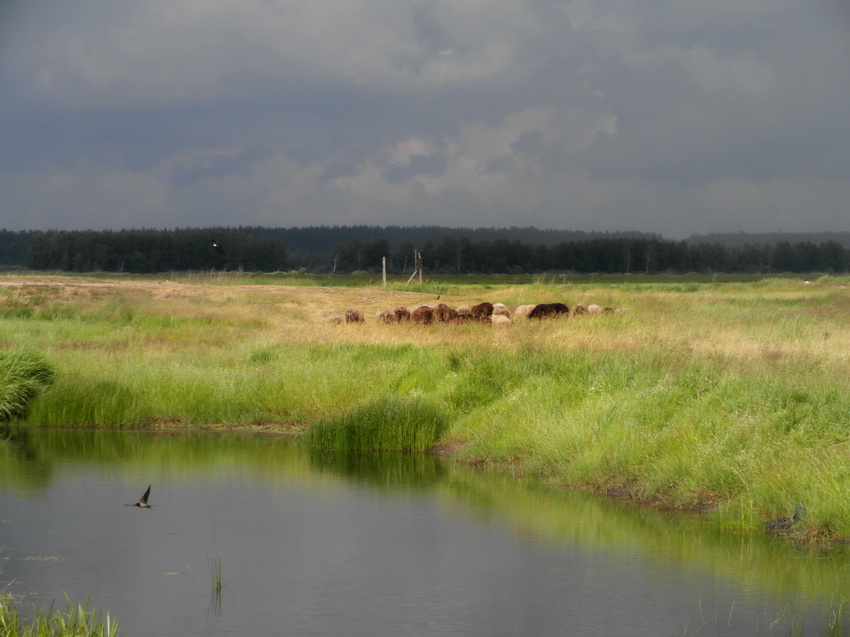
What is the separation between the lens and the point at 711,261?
174 metres

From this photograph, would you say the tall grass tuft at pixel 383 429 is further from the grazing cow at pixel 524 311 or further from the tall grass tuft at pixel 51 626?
the grazing cow at pixel 524 311

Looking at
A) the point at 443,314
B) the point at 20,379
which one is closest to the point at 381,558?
the point at 20,379

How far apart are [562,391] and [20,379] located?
10634 mm

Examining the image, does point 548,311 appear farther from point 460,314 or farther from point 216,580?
point 216,580

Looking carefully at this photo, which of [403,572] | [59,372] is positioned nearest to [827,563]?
[403,572]

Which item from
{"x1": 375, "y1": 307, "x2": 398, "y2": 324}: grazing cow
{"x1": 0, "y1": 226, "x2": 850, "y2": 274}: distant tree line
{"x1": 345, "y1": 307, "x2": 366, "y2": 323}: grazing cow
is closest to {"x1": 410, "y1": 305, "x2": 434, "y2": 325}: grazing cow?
{"x1": 375, "y1": 307, "x2": 398, "y2": 324}: grazing cow

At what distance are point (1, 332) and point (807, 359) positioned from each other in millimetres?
21417

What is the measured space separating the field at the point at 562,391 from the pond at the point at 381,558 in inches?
23.7

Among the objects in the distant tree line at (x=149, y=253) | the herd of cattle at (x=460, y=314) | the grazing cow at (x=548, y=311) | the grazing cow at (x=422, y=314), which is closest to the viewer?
the herd of cattle at (x=460, y=314)

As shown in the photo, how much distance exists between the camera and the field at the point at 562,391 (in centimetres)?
1188

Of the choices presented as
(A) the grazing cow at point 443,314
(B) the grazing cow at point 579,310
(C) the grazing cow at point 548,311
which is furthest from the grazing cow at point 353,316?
(B) the grazing cow at point 579,310

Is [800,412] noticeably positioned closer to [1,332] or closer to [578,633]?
[578,633]

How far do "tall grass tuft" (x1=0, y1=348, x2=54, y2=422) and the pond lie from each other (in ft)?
13.6

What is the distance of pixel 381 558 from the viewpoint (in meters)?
10.2
